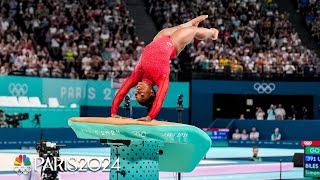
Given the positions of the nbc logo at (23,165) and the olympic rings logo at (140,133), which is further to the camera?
the nbc logo at (23,165)

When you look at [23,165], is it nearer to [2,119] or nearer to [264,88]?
[2,119]

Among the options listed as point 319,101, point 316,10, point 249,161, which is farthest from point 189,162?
point 316,10

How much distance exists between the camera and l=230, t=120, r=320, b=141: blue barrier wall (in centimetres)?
3075

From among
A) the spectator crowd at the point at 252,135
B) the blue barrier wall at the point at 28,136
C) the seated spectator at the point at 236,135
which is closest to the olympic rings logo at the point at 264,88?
the spectator crowd at the point at 252,135

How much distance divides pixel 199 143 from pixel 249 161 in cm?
1227

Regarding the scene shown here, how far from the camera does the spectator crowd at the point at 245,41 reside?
3269 centimetres

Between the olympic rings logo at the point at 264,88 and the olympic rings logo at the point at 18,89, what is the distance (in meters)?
10.2

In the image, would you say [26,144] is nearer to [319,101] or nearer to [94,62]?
[94,62]

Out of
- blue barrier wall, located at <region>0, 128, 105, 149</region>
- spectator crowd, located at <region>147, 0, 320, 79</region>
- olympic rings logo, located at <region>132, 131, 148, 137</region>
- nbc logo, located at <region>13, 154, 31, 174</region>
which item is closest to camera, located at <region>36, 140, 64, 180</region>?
nbc logo, located at <region>13, 154, 31, 174</region>

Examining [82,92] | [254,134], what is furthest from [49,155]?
[254,134]

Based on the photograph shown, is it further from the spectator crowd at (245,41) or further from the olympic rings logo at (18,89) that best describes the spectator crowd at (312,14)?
the olympic rings logo at (18,89)

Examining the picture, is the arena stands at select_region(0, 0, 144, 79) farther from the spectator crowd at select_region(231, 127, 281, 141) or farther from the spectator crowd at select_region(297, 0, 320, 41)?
the spectator crowd at select_region(297, 0, 320, 41)

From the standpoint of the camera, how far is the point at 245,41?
114ft

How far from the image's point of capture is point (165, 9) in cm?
3578
